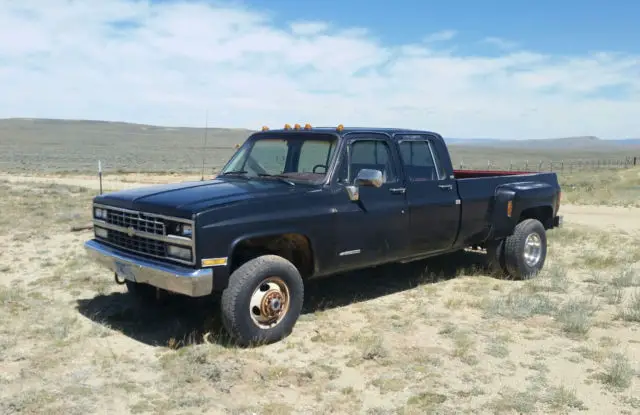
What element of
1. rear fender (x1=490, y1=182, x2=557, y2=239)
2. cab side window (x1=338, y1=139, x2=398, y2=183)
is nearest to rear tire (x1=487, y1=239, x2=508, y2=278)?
rear fender (x1=490, y1=182, x2=557, y2=239)

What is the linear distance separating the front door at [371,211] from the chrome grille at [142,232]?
1.60m

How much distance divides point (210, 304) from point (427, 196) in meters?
2.66

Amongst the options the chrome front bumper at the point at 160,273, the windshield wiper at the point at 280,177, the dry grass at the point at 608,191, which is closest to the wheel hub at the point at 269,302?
the chrome front bumper at the point at 160,273

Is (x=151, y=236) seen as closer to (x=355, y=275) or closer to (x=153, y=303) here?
(x=153, y=303)

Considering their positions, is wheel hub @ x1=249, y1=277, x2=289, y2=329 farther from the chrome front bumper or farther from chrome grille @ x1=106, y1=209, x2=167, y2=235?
chrome grille @ x1=106, y1=209, x2=167, y2=235

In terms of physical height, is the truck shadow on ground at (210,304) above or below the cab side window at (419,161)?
below

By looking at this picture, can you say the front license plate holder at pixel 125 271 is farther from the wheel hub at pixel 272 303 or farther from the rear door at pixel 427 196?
the rear door at pixel 427 196

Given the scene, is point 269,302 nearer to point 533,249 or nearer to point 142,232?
point 142,232

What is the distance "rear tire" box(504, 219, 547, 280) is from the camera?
26.7ft

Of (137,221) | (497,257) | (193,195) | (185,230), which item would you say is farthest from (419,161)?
(137,221)

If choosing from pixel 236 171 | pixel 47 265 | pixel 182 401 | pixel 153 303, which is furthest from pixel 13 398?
pixel 47 265

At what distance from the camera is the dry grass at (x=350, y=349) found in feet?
14.9

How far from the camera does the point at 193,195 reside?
5648 millimetres

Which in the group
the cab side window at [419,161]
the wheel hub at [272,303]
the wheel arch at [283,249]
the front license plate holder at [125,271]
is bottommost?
the wheel hub at [272,303]
